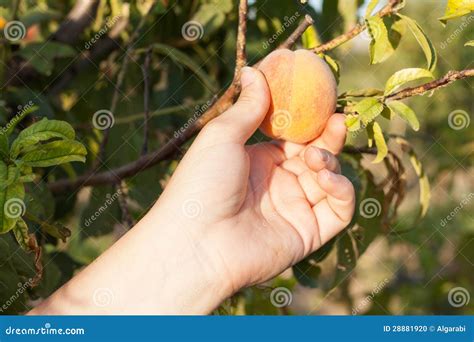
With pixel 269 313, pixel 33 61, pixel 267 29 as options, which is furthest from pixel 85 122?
pixel 269 313

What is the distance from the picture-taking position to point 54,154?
101cm

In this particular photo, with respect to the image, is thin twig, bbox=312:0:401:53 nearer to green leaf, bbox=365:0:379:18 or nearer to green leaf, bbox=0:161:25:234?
green leaf, bbox=365:0:379:18

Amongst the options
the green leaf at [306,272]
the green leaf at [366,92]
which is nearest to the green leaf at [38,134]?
the green leaf at [366,92]

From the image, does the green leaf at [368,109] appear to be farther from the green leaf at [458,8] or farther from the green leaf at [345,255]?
the green leaf at [345,255]

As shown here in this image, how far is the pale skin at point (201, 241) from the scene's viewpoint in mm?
1069

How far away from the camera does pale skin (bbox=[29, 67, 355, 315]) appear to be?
1.07 m

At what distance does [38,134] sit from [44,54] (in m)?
0.69

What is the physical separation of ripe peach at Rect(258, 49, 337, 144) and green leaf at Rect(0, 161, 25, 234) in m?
0.40

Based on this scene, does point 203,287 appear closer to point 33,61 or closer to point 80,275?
point 80,275

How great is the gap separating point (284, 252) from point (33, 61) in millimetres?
788

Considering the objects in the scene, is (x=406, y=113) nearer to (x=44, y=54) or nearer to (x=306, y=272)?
(x=306, y=272)

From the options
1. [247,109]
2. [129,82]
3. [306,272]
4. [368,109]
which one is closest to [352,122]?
[368,109]

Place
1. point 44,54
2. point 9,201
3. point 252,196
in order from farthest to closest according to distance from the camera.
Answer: point 44,54, point 252,196, point 9,201

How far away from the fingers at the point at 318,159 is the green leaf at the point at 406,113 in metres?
0.13
